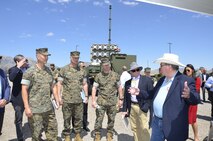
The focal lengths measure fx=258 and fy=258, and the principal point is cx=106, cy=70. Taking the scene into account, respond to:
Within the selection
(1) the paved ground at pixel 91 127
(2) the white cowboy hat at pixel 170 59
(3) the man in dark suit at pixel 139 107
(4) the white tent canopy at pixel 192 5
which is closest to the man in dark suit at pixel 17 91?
(1) the paved ground at pixel 91 127

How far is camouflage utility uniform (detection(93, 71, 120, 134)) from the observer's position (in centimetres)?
642

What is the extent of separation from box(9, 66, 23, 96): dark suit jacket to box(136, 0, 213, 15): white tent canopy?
4.64m

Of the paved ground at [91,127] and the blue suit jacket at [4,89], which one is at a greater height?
the blue suit jacket at [4,89]

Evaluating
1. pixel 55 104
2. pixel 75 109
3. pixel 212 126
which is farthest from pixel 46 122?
pixel 212 126

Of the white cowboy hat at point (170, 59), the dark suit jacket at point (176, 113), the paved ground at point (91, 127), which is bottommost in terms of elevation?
the paved ground at point (91, 127)

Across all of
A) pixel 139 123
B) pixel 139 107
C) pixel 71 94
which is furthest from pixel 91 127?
pixel 139 107

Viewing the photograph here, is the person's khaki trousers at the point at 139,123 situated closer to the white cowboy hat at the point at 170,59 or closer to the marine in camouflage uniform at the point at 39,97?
the marine in camouflage uniform at the point at 39,97

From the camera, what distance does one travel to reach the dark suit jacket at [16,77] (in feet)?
19.6

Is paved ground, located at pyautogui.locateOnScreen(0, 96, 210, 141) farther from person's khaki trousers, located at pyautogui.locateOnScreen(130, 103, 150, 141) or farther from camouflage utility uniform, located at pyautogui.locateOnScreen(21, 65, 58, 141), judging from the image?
camouflage utility uniform, located at pyautogui.locateOnScreen(21, 65, 58, 141)

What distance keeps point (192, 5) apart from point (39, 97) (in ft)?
12.0

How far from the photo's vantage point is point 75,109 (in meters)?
6.35

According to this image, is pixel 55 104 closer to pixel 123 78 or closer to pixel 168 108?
pixel 168 108

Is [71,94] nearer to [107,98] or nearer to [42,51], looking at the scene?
[107,98]

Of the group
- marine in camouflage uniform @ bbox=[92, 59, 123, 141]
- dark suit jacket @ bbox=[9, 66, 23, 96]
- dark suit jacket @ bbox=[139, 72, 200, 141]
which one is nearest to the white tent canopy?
dark suit jacket @ bbox=[139, 72, 200, 141]
